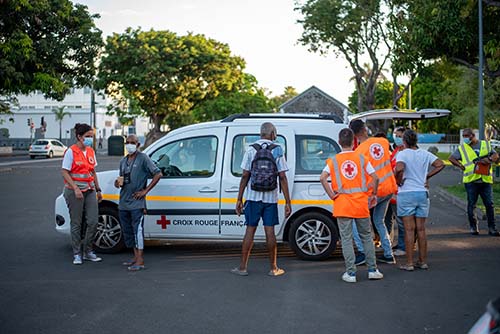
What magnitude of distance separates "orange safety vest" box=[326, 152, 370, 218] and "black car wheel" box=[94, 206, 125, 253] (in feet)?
11.3

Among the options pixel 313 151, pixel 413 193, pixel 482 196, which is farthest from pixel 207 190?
pixel 482 196

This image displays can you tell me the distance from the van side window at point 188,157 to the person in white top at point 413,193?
259 cm

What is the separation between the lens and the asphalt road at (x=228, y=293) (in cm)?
596

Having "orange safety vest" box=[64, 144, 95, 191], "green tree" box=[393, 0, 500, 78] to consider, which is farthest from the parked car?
"orange safety vest" box=[64, 144, 95, 191]

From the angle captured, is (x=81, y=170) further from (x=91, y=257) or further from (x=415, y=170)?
(x=415, y=170)

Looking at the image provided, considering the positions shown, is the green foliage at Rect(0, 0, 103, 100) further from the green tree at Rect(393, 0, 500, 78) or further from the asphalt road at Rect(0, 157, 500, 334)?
the asphalt road at Rect(0, 157, 500, 334)

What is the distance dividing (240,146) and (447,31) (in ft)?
36.6

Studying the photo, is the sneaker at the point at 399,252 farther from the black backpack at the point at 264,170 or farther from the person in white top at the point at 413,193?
the black backpack at the point at 264,170

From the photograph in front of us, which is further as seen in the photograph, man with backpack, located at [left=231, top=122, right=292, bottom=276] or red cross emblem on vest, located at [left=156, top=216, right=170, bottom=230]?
red cross emblem on vest, located at [left=156, top=216, right=170, bottom=230]

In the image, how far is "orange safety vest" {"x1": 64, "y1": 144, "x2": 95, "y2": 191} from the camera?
341 inches

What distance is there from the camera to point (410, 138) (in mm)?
8406

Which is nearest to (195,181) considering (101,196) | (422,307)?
(101,196)

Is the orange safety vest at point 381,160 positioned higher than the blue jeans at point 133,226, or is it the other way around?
the orange safety vest at point 381,160

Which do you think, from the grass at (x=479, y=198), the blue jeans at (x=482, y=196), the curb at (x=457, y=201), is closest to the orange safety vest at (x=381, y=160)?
the blue jeans at (x=482, y=196)
